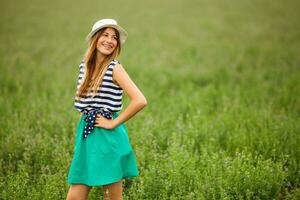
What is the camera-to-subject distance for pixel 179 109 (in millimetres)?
7770

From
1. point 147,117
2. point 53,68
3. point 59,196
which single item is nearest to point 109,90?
point 59,196

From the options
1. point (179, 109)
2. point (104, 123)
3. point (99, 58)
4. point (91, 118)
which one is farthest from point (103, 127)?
point (179, 109)

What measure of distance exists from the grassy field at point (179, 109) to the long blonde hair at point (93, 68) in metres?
1.27

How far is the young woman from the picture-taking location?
148 inches

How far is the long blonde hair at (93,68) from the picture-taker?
12.7 ft

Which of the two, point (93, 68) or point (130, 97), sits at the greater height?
point (93, 68)

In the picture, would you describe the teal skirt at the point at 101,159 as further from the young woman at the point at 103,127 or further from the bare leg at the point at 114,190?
the bare leg at the point at 114,190

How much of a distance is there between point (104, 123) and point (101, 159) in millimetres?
322

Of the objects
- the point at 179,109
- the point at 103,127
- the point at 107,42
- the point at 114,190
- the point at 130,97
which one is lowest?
the point at 114,190

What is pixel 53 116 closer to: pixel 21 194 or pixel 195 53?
pixel 21 194

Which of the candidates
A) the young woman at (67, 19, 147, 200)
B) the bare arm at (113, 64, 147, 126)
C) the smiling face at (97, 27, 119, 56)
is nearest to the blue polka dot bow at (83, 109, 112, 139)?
the young woman at (67, 19, 147, 200)

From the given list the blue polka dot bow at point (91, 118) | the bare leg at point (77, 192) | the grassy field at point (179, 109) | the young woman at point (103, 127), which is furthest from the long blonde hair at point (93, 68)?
the grassy field at point (179, 109)

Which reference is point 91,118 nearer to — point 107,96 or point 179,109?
point 107,96

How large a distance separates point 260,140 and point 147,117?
202cm
